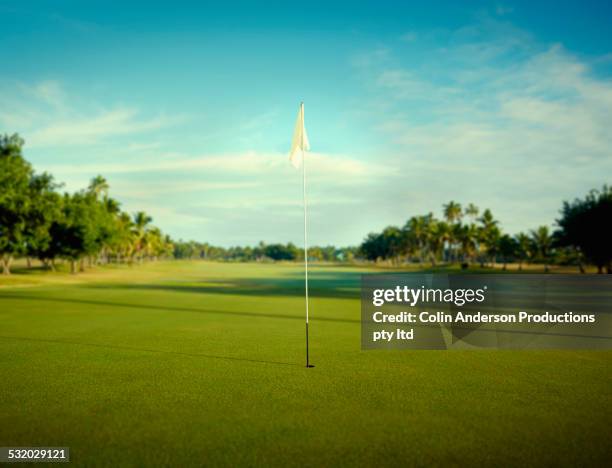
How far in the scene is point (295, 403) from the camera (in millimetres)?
8352

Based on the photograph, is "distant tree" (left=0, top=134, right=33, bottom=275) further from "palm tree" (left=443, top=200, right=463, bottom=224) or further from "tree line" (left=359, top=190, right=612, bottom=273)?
"palm tree" (left=443, top=200, right=463, bottom=224)

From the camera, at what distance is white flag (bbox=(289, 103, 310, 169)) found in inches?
487

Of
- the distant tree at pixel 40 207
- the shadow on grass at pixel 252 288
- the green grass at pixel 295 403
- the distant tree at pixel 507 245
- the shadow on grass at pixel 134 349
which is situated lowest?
the shadow on grass at pixel 252 288

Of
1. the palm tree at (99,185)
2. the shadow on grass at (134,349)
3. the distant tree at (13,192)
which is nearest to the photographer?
the shadow on grass at (134,349)

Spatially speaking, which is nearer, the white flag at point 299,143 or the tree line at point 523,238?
the white flag at point 299,143

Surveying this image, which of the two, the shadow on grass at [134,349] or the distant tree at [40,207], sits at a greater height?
the distant tree at [40,207]

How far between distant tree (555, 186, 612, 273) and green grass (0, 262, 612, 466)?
2123 inches

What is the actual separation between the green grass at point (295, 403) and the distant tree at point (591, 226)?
177 ft

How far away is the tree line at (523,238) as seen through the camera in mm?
60938

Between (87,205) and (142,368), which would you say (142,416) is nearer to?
(142,368)

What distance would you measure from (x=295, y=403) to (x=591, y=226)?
63764 millimetres

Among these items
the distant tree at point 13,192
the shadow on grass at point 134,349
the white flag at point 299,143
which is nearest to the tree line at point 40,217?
the distant tree at point 13,192

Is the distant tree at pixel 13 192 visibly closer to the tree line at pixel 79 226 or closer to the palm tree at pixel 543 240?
the tree line at pixel 79 226

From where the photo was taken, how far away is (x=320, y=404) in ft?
27.2
